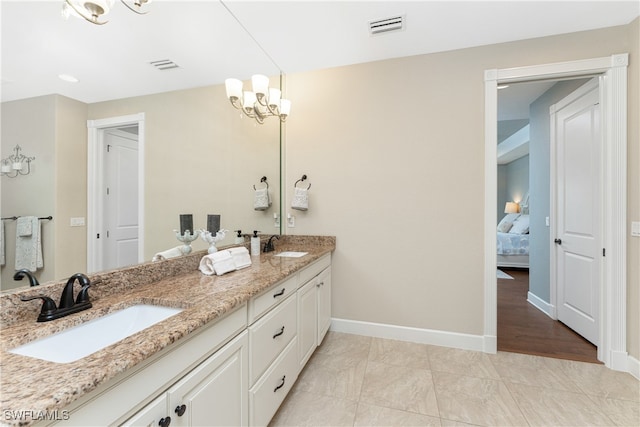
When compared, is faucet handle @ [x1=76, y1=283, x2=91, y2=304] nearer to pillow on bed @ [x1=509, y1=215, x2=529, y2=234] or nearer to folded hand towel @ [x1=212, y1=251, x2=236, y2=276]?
folded hand towel @ [x1=212, y1=251, x2=236, y2=276]

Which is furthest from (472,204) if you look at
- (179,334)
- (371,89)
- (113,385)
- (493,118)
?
(113,385)

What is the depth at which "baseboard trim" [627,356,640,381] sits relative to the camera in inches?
77.6

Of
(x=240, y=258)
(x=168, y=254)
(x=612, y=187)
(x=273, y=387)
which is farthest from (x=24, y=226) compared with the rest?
(x=612, y=187)

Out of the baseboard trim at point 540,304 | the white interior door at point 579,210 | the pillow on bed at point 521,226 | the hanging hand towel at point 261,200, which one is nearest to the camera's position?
the white interior door at point 579,210

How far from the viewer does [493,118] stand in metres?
2.34

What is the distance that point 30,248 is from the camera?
0.92 m

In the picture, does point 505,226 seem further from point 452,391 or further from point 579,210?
point 452,391

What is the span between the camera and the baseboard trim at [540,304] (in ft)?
10.4

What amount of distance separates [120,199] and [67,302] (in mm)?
453

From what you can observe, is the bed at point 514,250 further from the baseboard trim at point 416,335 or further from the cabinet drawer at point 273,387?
the cabinet drawer at point 273,387

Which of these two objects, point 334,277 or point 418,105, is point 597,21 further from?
point 334,277

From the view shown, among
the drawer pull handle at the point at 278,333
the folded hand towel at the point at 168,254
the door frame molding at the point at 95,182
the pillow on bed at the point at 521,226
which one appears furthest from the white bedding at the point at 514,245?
the door frame molding at the point at 95,182

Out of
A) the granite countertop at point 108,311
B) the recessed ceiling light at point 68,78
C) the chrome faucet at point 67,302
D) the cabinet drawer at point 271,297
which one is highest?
the recessed ceiling light at point 68,78

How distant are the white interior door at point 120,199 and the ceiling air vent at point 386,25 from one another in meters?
1.91
